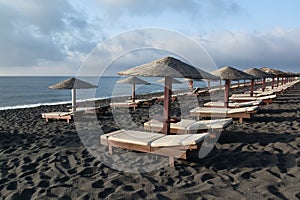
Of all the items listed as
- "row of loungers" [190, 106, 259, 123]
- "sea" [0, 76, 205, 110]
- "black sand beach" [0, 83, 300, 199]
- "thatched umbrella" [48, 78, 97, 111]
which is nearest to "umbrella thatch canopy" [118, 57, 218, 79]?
"black sand beach" [0, 83, 300, 199]

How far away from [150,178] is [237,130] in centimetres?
352

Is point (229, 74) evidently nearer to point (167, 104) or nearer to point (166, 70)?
point (167, 104)

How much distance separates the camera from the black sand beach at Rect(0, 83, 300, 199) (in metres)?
3.18

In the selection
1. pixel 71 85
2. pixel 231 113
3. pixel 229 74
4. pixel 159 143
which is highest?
pixel 229 74

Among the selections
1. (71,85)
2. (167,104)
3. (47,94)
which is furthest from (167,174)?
(47,94)

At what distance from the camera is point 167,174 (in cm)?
378

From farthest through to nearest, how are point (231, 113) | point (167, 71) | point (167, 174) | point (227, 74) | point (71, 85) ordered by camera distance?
point (71, 85) → point (227, 74) → point (231, 113) → point (167, 71) → point (167, 174)

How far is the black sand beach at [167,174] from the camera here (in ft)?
10.4

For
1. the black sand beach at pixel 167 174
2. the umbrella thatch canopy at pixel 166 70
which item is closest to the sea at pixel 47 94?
the umbrella thatch canopy at pixel 166 70

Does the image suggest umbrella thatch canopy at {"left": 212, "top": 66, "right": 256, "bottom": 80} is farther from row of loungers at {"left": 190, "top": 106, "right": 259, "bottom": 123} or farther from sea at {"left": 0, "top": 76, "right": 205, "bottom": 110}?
sea at {"left": 0, "top": 76, "right": 205, "bottom": 110}

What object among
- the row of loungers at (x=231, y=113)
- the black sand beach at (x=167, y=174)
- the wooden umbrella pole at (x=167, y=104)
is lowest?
the black sand beach at (x=167, y=174)

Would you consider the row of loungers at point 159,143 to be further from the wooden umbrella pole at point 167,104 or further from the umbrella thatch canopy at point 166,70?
the umbrella thatch canopy at point 166,70

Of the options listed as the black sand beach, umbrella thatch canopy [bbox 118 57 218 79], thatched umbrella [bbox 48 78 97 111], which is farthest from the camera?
thatched umbrella [bbox 48 78 97 111]

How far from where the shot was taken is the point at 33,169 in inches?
162
